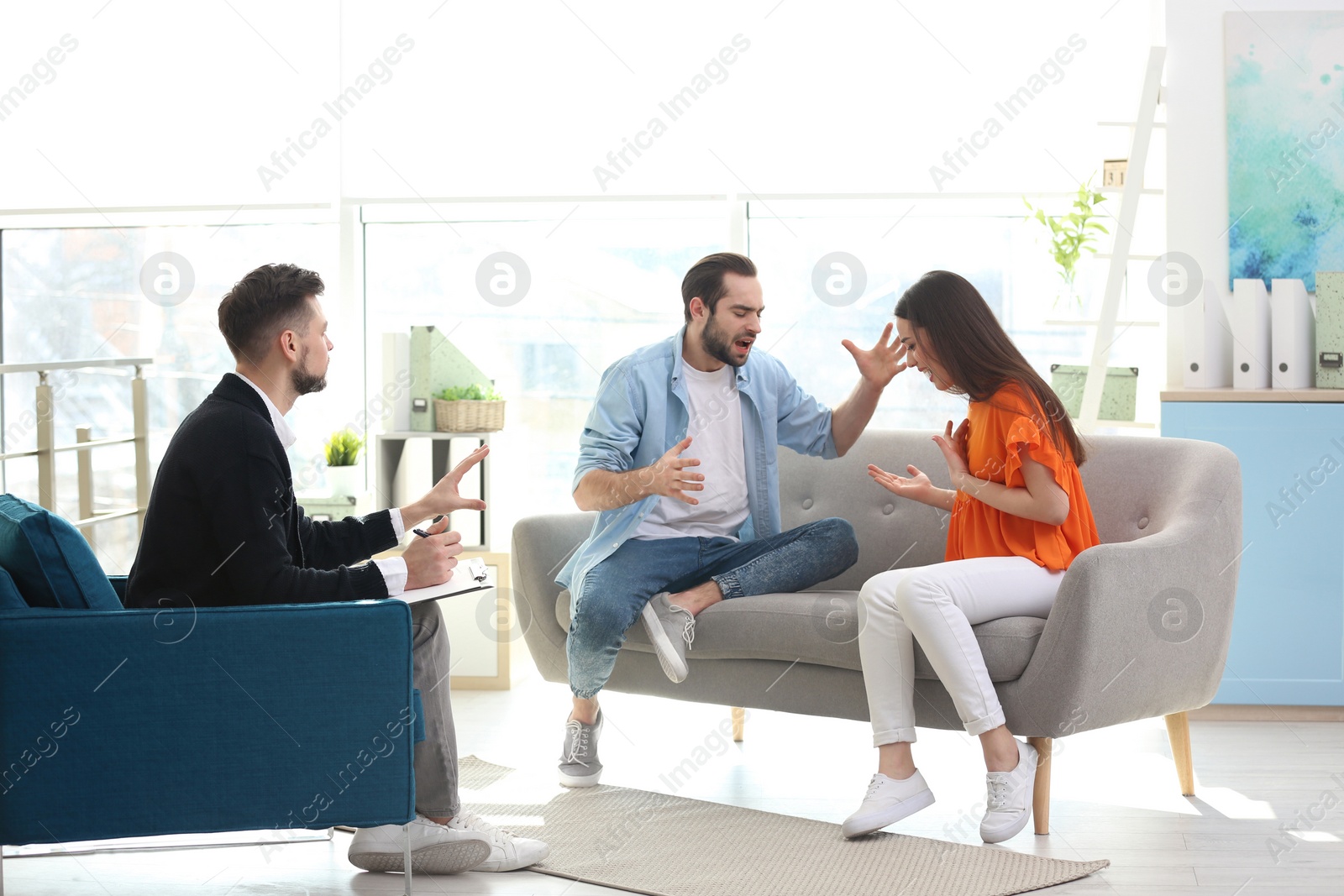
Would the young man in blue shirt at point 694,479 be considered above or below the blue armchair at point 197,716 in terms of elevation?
above

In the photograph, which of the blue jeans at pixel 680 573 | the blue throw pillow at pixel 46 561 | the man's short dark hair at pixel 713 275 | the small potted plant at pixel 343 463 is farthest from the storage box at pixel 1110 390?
the blue throw pillow at pixel 46 561

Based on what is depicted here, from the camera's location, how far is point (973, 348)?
7.99ft

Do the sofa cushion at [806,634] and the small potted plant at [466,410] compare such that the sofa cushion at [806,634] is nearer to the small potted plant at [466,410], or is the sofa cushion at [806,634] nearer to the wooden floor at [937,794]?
the wooden floor at [937,794]

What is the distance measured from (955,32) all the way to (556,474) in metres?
1.97

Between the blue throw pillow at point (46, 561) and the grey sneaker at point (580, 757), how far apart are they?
111 centimetres

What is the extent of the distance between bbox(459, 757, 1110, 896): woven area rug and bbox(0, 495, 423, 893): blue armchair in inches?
19.7

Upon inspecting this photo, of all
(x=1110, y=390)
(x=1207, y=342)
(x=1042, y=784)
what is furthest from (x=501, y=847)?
(x=1207, y=342)

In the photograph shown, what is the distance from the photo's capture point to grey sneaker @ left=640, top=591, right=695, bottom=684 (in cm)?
A: 260

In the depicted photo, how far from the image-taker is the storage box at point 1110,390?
137 inches

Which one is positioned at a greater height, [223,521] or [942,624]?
[223,521]

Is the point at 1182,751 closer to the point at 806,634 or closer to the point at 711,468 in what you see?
the point at 806,634

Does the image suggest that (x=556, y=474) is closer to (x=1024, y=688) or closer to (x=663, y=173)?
(x=663, y=173)

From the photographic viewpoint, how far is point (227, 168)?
4336 millimetres

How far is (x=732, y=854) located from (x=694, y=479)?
74 cm
